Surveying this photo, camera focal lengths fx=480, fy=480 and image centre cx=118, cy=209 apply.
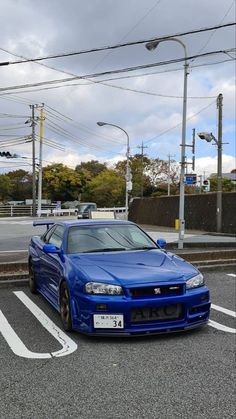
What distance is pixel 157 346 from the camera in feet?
16.9

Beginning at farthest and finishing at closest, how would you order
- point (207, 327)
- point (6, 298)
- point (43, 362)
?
point (6, 298), point (207, 327), point (43, 362)

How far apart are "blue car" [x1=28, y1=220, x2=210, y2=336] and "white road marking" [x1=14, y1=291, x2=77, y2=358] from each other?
14 cm

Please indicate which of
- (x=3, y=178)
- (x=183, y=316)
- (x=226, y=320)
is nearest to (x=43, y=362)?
(x=183, y=316)

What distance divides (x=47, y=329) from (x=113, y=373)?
1.65 metres

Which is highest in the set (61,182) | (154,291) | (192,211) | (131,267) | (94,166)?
(94,166)

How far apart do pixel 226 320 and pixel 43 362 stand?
2798 mm

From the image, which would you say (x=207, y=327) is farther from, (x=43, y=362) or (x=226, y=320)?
(x=43, y=362)

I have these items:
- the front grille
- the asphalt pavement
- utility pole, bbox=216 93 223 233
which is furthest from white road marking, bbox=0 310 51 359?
utility pole, bbox=216 93 223 233

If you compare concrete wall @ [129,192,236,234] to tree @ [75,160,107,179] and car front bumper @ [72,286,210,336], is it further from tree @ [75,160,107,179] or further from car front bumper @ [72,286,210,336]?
tree @ [75,160,107,179]

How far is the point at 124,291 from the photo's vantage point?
5023 mm

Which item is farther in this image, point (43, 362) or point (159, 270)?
point (159, 270)

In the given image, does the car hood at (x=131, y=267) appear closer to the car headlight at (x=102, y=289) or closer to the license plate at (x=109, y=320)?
the car headlight at (x=102, y=289)

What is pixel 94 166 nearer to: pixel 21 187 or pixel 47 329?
pixel 21 187

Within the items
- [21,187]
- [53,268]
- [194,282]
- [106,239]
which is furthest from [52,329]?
[21,187]
